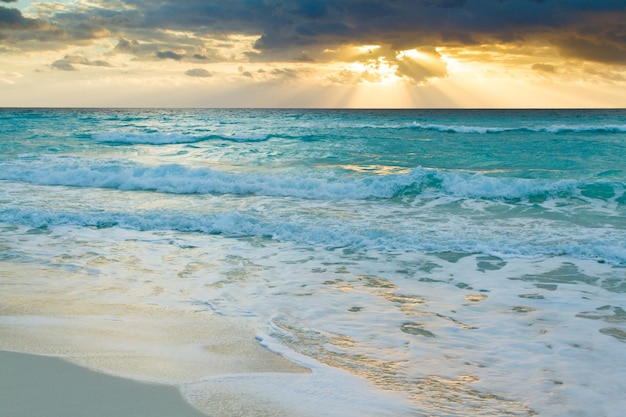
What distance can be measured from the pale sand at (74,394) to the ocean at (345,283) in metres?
0.17

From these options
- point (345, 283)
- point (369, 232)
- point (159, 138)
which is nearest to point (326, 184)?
point (369, 232)

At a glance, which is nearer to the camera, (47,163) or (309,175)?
(309,175)

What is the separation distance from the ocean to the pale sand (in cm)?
17

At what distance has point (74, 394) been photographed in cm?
379

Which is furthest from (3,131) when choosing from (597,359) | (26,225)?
(597,359)

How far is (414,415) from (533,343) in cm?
213

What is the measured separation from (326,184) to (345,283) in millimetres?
9398

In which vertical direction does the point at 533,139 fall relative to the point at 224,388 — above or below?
above

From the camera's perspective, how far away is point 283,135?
126 feet

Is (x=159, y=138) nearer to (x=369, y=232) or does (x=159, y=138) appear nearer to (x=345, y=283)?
(x=369, y=232)

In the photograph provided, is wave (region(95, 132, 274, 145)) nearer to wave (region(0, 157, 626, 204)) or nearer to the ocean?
wave (region(0, 157, 626, 204))

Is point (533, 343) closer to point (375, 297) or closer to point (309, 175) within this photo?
point (375, 297)

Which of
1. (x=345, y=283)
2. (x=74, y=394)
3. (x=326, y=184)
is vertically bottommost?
(x=345, y=283)

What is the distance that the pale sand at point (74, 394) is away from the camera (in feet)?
11.6
